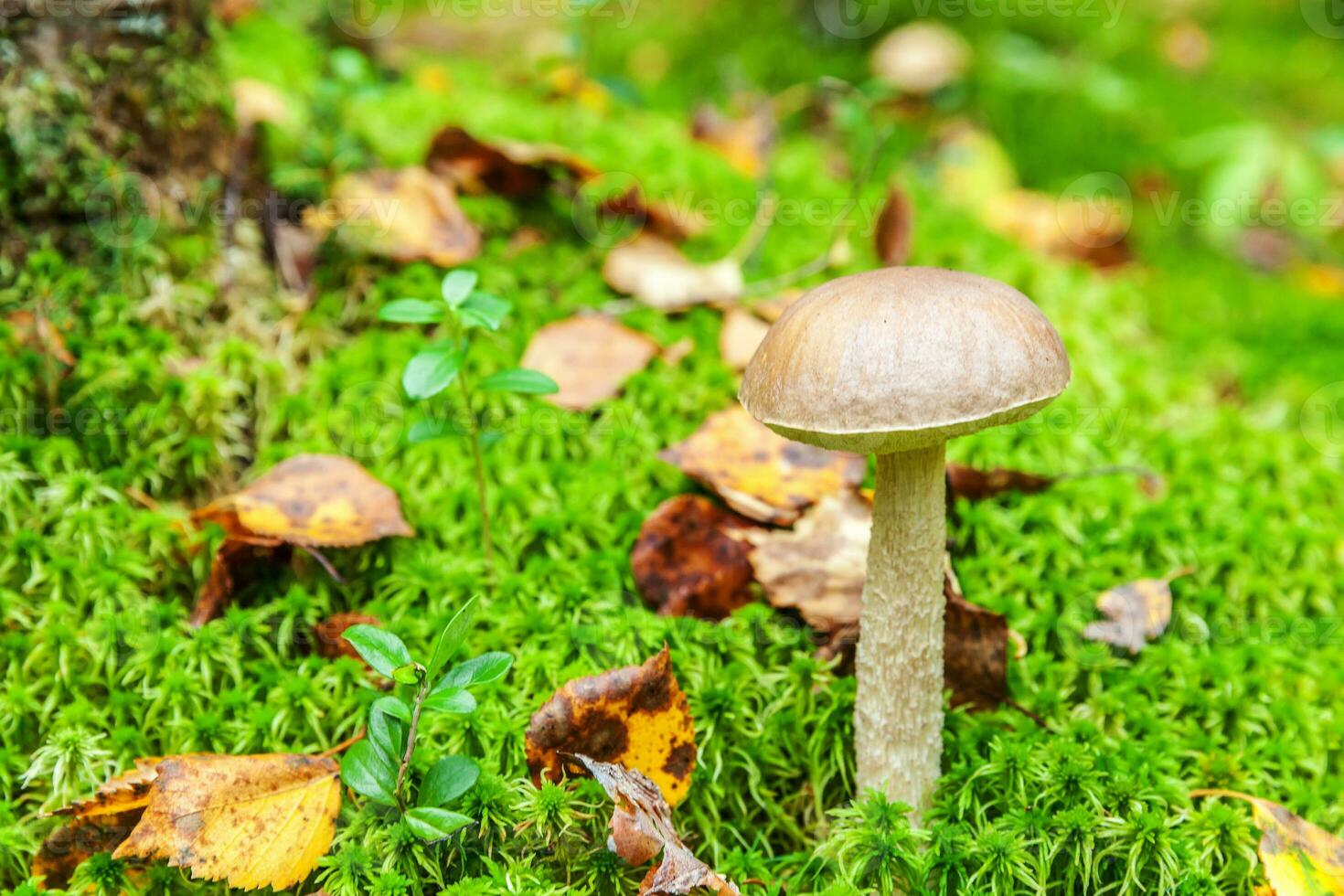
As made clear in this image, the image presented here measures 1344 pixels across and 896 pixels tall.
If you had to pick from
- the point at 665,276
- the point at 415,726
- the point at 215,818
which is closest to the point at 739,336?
the point at 665,276

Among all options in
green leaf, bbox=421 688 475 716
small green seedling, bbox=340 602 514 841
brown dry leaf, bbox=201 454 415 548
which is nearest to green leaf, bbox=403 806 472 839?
small green seedling, bbox=340 602 514 841

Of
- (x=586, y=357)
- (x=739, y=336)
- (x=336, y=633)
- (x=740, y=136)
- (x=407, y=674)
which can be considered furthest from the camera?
(x=740, y=136)

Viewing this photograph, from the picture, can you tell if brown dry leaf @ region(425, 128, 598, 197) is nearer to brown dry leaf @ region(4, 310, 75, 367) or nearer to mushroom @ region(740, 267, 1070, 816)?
brown dry leaf @ region(4, 310, 75, 367)

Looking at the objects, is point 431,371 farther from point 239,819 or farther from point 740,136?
point 740,136

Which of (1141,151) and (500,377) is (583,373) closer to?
(500,377)

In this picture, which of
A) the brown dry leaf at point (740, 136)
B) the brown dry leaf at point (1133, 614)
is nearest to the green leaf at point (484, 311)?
the brown dry leaf at point (1133, 614)

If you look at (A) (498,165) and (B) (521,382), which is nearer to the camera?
(B) (521,382)

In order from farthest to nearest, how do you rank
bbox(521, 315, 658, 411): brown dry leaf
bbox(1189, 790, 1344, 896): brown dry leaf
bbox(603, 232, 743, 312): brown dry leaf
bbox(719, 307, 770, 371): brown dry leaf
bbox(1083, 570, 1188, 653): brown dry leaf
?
1. bbox(603, 232, 743, 312): brown dry leaf
2. bbox(719, 307, 770, 371): brown dry leaf
3. bbox(521, 315, 658, 411): brown dry leaf
4. bbox(1083, 570, 1188, 653): brown dry leaf
5. bbox(1189, 790, 1344, 896): brown dry leaf
